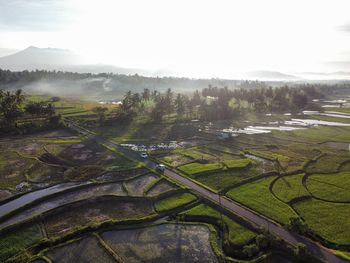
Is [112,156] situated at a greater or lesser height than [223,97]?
lesser

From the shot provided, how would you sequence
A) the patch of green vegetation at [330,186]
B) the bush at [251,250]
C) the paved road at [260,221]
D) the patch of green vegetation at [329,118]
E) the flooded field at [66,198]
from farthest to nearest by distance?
the patch of green vegetation at [329,118]
the patch of green vegetation at [330,186]
the flooded field at [66,198]
the bush at [251,250]
the paved road at [260,221]

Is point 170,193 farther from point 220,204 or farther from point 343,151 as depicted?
point 343,151

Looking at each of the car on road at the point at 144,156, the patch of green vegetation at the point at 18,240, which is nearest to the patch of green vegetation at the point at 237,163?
the car on road at the point at 144,156

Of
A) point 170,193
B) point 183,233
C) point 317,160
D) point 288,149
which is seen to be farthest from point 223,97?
point 183,233

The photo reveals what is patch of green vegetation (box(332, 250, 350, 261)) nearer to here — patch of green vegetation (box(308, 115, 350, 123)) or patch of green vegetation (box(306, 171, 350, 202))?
patch of green vegetation (box(306, 171, 350, 202))

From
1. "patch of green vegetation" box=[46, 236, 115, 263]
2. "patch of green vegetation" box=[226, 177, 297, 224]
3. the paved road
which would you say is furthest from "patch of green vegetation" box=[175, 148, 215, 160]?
"patch of green vegetation" box=[46, 236, 115, 263]

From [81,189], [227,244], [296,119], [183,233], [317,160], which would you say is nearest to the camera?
[227,244]

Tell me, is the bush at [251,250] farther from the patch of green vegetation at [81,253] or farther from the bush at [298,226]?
the patch of green vegetation at [81,253]
